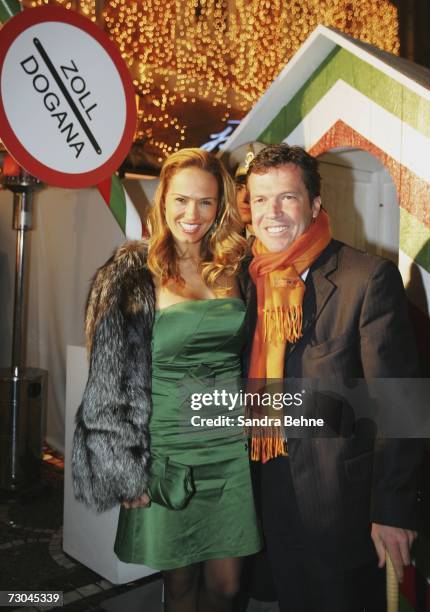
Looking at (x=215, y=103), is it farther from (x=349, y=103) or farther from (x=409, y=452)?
(x=409, y=452)

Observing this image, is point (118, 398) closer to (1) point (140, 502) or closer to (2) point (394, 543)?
(1) point (140, 502)

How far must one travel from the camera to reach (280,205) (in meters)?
1.52

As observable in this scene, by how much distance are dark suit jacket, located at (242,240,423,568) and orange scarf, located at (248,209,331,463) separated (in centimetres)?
4

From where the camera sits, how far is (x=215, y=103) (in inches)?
207

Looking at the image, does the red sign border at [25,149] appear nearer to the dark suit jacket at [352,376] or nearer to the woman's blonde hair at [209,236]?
the woman's blonde hair at [209,236]

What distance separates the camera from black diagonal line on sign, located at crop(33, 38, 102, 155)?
190cm

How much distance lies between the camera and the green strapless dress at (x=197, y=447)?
5.39 feet

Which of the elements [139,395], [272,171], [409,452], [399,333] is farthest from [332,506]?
[272,171]

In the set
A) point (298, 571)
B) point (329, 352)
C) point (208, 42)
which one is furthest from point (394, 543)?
point (208, 42)

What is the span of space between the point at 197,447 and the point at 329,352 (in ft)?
1.71

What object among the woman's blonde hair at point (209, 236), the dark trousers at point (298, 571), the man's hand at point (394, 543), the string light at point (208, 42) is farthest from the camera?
Answer: the string light at point (208, 42)

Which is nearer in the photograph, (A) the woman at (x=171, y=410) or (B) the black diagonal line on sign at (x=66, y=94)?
(A) the woman at (x=171, y=410)

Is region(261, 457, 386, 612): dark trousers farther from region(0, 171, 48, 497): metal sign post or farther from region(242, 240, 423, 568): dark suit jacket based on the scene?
region(0, 171, 48, 497): metal sign post

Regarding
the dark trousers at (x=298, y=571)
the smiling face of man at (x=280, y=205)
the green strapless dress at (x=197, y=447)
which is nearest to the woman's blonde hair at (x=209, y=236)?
the green strapless dress at (x=197, y=447)
